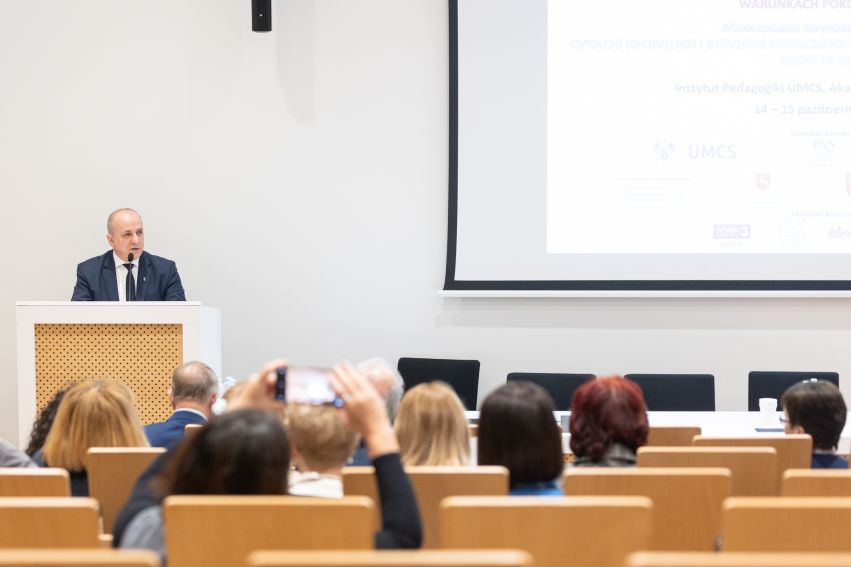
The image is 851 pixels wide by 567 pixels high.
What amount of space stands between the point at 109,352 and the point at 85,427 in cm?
180

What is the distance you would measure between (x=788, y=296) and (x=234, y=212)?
3446 mm

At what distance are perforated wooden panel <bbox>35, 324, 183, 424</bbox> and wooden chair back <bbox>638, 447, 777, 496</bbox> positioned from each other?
2.59 metres

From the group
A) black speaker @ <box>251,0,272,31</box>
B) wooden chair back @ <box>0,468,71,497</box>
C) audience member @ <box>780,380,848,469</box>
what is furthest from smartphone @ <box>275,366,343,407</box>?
black speaker @ <box>251,0,272,31</box>

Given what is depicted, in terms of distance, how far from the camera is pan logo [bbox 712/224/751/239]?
6152 mm

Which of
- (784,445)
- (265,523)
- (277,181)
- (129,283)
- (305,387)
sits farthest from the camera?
(277,181)

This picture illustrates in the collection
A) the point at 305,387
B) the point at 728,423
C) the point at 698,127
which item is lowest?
the point at 728,423

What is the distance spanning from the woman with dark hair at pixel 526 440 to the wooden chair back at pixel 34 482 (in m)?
1.05

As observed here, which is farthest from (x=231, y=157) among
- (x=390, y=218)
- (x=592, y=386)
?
(x=592, y=386)

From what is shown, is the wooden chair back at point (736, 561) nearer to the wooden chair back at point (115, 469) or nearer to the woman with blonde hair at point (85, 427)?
the wooden chair back at point (115, 469)

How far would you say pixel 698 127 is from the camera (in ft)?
20.3

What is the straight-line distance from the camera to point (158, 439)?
3463 millimetres

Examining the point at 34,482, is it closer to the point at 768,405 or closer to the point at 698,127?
the point at 768,405

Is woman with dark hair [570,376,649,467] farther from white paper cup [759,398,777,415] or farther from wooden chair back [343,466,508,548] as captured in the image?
white paper cup [759,398,777,415]

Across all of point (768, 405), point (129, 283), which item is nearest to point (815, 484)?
point (768, 405)
